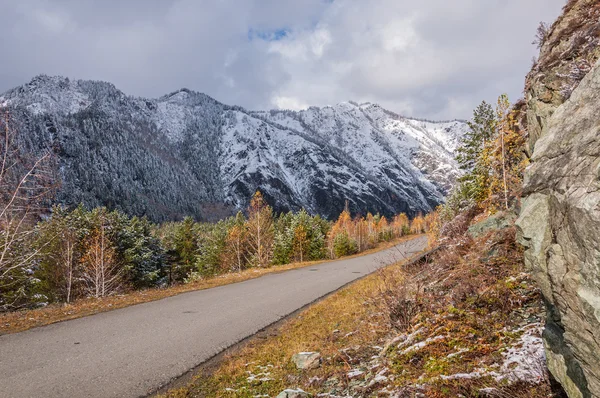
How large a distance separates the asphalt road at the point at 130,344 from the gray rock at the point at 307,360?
233 centimetres

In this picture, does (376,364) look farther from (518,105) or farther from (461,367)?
(518,105)

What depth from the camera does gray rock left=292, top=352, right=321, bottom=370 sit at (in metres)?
6.54

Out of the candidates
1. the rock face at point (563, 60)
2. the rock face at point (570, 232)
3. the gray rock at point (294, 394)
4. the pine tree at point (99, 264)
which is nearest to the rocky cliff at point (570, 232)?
the rock face at point (570, 232)

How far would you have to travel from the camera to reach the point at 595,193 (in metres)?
2.12

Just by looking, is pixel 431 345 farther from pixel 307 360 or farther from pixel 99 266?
pixel 99 266

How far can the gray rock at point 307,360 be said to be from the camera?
21.5 feet

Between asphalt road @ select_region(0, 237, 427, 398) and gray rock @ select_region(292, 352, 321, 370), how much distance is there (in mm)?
2332

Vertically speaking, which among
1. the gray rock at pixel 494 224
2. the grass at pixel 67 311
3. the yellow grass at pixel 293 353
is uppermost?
the gray rock at pixel 494 224

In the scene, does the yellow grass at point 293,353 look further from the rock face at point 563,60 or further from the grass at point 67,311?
the grass at point 67,311

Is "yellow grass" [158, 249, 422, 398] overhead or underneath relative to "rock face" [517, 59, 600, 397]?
underneath

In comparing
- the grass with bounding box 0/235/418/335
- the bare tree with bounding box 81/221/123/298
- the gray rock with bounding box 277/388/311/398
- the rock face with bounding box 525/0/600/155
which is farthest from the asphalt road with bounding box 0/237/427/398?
the bare tree with bounding box 81/221/123/298

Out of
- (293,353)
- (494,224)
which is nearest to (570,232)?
(293,353)

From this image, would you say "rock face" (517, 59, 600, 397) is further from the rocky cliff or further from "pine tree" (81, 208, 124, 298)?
"pine tree" (81, 208, 124, 298)

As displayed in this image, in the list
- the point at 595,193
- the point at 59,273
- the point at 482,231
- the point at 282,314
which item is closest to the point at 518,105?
the point at 482,231
